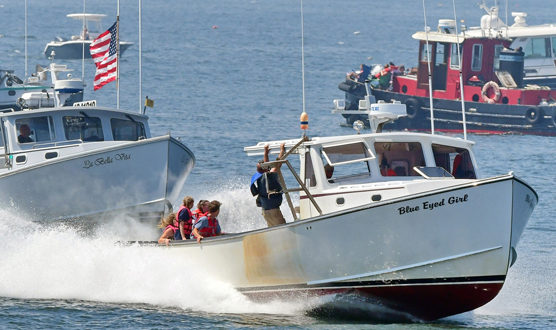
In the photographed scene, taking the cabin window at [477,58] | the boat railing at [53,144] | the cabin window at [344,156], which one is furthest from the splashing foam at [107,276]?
the cabin window at [477,58]

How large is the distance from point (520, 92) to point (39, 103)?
30.5 meters

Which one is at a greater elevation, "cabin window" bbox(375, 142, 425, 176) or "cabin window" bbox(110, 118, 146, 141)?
"cabin window" bbox(375, 142, 425, 176)

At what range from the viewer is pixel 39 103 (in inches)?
1035

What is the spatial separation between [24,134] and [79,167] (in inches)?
60.7

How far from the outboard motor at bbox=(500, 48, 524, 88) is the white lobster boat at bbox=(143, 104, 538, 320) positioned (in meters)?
35.6

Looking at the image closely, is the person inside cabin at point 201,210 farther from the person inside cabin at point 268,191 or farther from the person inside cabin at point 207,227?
the person inside cabin at point 268,191

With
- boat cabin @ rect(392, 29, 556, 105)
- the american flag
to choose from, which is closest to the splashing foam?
the american flag

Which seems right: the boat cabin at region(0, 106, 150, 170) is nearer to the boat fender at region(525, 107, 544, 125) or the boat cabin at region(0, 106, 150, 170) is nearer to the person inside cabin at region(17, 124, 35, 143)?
the person inside cabin at region(17, 124, 35, 143)

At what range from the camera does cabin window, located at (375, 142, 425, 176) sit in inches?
719

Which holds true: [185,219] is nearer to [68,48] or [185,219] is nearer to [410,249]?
[410,249]

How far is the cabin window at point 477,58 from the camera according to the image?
53.2 meters

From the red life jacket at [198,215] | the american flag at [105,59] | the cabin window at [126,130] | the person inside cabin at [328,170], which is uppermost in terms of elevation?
the american flag at [105,59]

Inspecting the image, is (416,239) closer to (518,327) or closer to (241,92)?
(518,327)

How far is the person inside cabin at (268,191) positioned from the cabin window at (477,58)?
36347 millimetres
